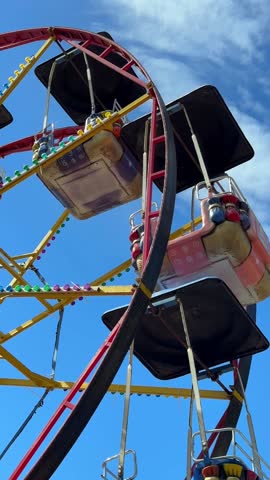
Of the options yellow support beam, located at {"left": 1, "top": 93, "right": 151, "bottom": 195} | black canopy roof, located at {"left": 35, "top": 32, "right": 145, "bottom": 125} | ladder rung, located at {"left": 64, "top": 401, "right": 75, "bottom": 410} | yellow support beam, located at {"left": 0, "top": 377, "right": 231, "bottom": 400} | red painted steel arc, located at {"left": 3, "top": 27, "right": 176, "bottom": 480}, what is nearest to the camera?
red painted steel arc, located at {"left": 3, "top": 27, "right": 176, "bottom": 480}

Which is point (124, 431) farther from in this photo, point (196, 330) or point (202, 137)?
point (202, 137)

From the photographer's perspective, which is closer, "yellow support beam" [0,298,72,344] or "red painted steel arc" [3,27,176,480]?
"red painted steel arc" [3,27,176,480]

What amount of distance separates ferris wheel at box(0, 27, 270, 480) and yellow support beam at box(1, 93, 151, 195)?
2 centimetres

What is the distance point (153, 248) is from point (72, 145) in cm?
340

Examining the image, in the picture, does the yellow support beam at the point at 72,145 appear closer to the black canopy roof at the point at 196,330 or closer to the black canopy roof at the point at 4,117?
the black canopy roof at the point at 196,330

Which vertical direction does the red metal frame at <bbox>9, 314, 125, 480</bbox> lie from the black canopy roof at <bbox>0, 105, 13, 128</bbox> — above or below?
below

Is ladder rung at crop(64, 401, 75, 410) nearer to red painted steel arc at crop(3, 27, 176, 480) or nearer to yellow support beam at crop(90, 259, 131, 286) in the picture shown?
red painted steel arc at crop(3, 27, 176, 480)

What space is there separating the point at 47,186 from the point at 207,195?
276 centimetres

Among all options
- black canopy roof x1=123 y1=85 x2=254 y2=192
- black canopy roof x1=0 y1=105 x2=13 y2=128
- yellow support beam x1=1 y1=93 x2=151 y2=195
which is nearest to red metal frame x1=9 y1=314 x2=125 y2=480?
yellow support beam x1=1 y1=93 x2=151 y2=195

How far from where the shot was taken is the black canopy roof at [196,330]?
923 cm

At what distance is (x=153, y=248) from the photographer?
867cm

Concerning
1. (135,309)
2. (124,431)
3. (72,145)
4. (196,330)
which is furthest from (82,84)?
(124,431)

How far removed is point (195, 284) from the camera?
9031 millimetres

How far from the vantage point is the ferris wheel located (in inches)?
316
